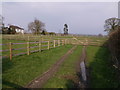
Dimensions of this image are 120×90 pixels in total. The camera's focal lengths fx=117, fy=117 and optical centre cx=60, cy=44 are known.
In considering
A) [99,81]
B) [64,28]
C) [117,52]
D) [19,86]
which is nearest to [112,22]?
[117,52]

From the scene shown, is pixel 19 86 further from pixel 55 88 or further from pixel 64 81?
pixel 64 81

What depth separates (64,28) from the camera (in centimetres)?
8744

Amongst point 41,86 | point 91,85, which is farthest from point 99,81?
point 41,86

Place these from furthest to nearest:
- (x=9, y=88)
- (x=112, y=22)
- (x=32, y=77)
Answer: (x=112, y=22) < (x=32, y=77) < (x=9, y=88)

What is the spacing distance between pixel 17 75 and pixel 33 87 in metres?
1.40

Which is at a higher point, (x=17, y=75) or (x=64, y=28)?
(x=64, y=28)

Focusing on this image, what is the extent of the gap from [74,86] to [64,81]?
0.50 metres

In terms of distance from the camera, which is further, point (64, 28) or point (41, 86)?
point (64, 28)

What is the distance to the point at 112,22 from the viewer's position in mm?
30375

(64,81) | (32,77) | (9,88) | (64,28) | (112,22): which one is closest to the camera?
(9,88)

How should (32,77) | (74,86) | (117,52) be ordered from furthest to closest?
(117,52)
(32,77)
(74,86)

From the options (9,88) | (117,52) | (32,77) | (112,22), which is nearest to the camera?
(9,88)

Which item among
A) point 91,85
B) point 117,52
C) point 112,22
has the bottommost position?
point 91,85

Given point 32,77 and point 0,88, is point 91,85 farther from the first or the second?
point 0,88
